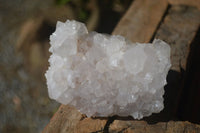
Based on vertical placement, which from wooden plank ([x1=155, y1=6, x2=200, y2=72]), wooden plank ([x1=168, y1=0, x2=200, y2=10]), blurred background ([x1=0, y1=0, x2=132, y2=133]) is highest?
wooden plank ([x1=168, y1=0, x2=200, y2=10])

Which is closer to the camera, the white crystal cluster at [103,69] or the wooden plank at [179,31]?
the white crystal cluster at [103,69]

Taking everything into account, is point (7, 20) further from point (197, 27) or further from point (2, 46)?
point (197, 27)

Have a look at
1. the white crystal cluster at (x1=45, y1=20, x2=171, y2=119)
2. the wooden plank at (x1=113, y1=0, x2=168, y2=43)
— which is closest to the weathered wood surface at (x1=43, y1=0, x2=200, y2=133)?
the wooden plank at (x1=113, y1=0, x2=168, y2=43)

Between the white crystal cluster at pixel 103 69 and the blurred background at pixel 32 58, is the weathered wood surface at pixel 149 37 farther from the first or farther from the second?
the blurred background at pixel 32 58

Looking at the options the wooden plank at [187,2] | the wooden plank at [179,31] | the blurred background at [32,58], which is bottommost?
the blurred background at [32,58]

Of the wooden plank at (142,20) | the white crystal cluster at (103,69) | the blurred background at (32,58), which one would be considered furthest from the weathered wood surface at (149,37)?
the blurred background at (32,58)

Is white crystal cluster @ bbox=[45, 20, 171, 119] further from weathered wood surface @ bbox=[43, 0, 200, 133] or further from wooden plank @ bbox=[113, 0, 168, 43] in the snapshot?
wooden plank @ bbox=[113, 0, 168, 43]

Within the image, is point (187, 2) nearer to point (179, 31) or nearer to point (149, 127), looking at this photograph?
point (179, 31)
